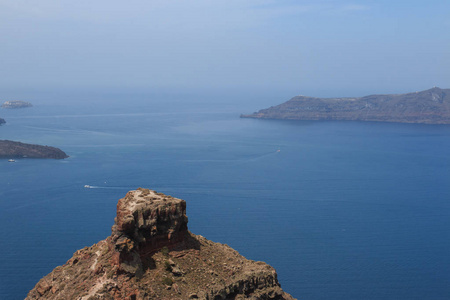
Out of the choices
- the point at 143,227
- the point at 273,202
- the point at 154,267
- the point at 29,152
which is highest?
the point at 143,227

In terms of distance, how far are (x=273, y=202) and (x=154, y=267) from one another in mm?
64813

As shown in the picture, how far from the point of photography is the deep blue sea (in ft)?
180

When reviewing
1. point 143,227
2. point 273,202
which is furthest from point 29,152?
Answer: point 143,227

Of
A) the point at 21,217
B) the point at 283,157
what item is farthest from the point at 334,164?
the point at 21,217

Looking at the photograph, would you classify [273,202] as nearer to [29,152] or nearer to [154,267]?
[154,267]

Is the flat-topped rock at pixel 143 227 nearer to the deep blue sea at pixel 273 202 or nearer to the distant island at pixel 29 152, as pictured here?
the deep blue sea at pixel 273 202

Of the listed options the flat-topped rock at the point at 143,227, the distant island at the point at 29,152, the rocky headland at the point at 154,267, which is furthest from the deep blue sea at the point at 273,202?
the flat-topped rock at the point at 143,227

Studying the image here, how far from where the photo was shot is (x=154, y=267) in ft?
63.5

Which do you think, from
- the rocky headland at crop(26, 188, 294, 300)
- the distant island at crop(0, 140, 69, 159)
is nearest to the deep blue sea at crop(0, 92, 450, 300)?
the distant island at crop(0, 140, 69, 159)

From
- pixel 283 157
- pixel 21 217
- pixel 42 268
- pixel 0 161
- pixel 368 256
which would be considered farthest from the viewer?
pixel 283 157

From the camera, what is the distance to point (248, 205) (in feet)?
264

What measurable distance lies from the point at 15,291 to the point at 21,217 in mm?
27609

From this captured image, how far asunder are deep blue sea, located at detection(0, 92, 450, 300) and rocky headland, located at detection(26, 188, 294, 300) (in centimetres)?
3046

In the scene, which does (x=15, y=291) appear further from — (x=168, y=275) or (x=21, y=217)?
(x=168, y=275)
